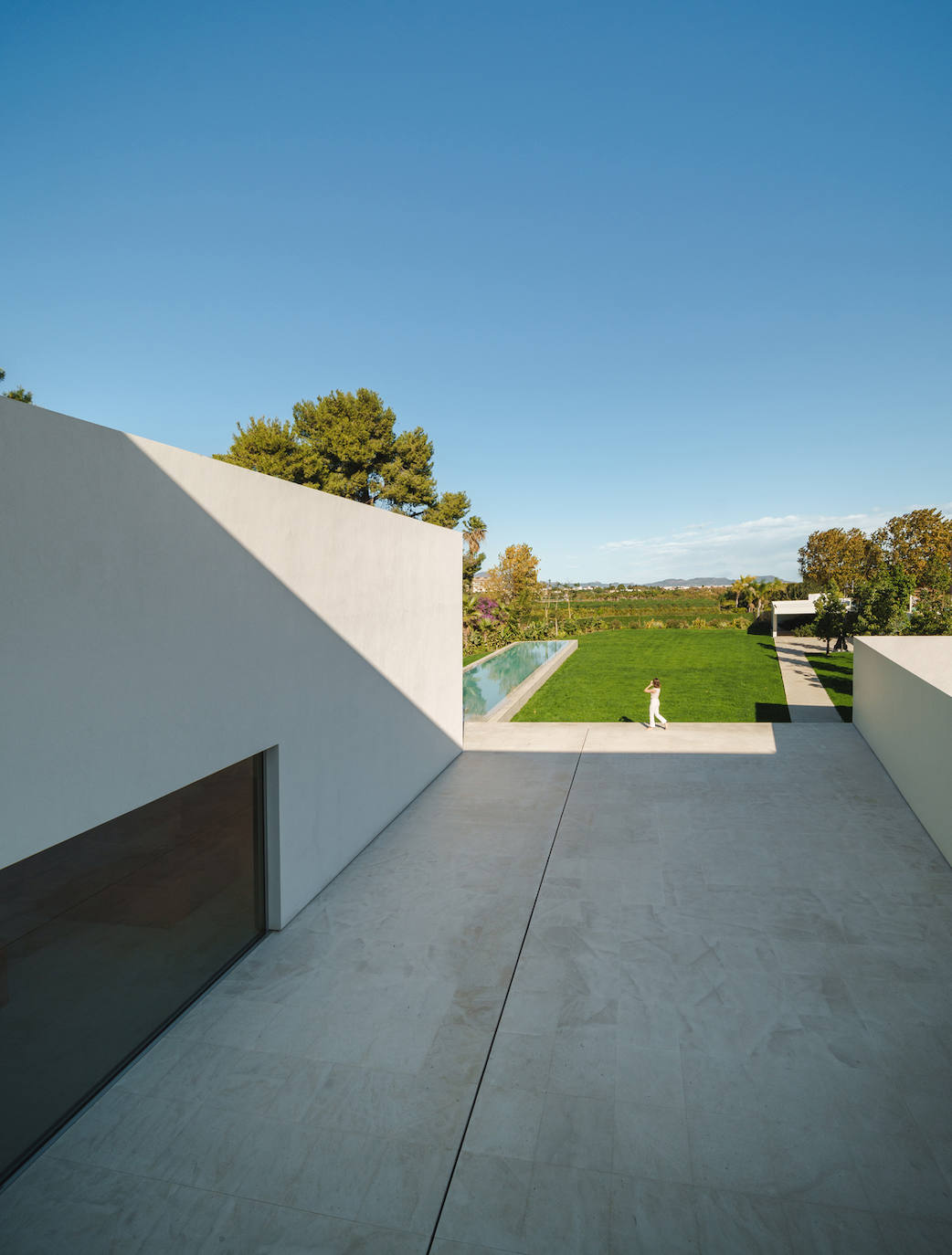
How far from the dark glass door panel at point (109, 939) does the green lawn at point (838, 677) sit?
1172cm

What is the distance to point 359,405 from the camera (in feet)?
71.6

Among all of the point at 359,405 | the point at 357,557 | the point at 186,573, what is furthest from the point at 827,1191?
the point at 359,405

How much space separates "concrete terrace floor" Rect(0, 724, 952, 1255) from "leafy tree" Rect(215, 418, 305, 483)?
17094mm

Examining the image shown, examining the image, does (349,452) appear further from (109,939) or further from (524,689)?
(109,939)

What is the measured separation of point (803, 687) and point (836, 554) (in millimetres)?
34898

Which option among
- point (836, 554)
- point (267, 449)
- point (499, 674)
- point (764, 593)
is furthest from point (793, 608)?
point (267, 449)

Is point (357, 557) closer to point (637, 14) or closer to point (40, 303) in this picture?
point (637, 14)

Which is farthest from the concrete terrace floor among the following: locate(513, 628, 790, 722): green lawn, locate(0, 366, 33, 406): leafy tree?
locate(0, 366, 33, 406): leafy tree

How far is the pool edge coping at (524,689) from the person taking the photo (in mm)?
12750

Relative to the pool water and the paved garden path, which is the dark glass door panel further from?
the paved garden path

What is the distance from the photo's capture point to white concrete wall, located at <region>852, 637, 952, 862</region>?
593 cm

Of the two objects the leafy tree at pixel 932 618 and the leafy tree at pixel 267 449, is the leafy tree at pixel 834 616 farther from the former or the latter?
the leafy tree at pixel 267 449

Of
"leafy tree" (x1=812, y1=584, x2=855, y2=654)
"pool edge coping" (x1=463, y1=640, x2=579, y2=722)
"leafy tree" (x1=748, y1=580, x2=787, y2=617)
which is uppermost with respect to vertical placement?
"leafy tree" (x1=748, y1=580, x2=787, y2=617)

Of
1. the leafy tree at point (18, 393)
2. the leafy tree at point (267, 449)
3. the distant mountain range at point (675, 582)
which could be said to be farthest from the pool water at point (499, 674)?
the leafy tree at point (18, 393)
